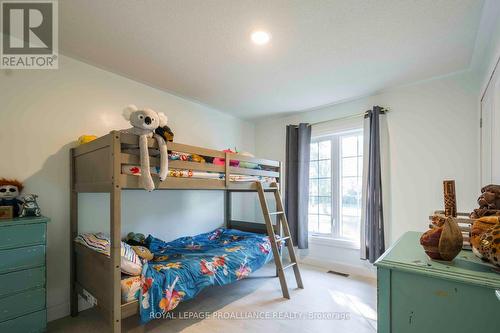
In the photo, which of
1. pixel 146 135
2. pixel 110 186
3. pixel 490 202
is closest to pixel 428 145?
pixel 490 202

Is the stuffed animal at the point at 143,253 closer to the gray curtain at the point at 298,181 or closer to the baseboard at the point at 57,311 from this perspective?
the baseboard at the point at 57,311

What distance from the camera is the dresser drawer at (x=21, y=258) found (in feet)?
5.57

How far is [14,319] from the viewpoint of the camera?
5.68 feet

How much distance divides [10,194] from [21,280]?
2.16 feet

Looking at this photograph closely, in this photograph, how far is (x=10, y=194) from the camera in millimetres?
1923

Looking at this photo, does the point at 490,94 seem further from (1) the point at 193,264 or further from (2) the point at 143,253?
(2) the point at 143,253

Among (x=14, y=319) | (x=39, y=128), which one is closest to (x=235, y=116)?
(x=39, y=128)

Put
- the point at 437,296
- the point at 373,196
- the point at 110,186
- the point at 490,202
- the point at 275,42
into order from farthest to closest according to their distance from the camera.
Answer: the point at 373,196, the point at 275,42, the point at 110,186, the point at 490,202, the point at 437,296

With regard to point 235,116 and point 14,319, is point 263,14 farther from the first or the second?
point 14,319

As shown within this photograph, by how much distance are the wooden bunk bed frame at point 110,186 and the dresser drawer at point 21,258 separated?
30 centimetres

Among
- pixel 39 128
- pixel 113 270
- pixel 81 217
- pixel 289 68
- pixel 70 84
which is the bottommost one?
pixel 113 270

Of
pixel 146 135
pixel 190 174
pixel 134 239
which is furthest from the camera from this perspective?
pixel 134 239

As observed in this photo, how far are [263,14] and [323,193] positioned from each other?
8.85 ft

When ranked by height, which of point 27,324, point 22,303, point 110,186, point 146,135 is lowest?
point 27,324
